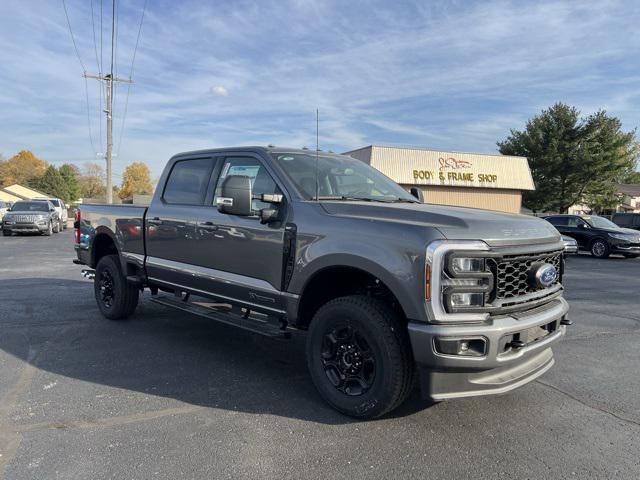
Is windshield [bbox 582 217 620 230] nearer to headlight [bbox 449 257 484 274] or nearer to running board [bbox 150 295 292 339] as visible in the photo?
running board [bbox 150 295 292 339]

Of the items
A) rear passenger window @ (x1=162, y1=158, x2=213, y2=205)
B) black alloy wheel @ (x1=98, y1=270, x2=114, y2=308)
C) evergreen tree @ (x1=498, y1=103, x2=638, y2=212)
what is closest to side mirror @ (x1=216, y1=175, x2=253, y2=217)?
rear passenger window @ (x1=162, y1=158, x2=213, y2=205)

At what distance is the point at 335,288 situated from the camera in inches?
159

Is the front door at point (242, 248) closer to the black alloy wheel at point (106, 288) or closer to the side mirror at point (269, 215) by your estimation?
the side mirror at point (269, 215)

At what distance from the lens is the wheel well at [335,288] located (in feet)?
12.2

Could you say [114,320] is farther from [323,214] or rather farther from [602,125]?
[602,125]

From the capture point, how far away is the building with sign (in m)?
→ 34.3

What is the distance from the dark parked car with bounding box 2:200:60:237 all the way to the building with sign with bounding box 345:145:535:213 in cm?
1901

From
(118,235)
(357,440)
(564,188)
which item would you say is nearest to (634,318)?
(357,440)

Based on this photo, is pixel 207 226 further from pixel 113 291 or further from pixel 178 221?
pixel 113 291

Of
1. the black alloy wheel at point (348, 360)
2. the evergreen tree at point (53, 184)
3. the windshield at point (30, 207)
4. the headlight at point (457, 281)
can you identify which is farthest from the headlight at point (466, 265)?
the evergreen tree at point (53, 184)

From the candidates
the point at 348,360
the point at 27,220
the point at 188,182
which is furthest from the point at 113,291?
the point at 27,220

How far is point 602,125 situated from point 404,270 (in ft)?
156

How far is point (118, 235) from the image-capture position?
6.20 m

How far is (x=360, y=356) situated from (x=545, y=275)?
143 cm
